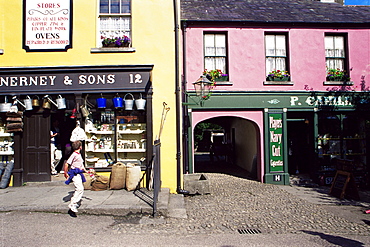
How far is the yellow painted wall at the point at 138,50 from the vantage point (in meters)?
7.82

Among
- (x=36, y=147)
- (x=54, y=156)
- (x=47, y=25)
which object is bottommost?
(x=54, y=156)

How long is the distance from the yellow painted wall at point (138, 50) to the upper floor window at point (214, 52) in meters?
2.65

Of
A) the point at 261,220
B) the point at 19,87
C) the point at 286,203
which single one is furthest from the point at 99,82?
the point at 286,203

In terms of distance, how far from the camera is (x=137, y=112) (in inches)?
318

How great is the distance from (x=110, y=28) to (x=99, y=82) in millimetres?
1723

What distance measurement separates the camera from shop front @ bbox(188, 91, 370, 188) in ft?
32.9

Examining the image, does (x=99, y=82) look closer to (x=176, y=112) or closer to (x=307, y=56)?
(x=176, y=112)

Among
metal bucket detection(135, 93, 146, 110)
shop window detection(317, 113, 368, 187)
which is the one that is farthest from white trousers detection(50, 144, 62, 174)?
shop window detection(317, 113, 368, 187)

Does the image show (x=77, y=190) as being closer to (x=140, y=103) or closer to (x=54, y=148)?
(x=140, y=103)

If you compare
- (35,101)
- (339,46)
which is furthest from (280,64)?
(35,101)

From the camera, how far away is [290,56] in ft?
33.9

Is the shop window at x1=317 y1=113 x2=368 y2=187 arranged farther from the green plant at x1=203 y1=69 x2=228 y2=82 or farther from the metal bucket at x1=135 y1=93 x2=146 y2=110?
the metal bucket at x1=135 y1=93 x2=146 y2=110

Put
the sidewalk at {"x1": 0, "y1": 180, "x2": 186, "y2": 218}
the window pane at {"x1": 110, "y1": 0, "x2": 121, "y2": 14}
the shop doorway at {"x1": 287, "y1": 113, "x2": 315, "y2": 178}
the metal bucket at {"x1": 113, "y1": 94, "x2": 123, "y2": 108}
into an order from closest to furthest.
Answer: the sidewalk at {"x1": 0, "y1": 180, "x2": 186, "y2": 218} → the metal bucket at {"x1": 113, "y1": 94, "x2": 123, "y2": 108} → the window pane at {"x1": 110, "y1": 0, "x2": 121, "y2": 14} → the shop doorway at {"x1": 287, "y1": 113, "x2": 315, "y2": 178}

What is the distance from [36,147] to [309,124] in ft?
32.1
